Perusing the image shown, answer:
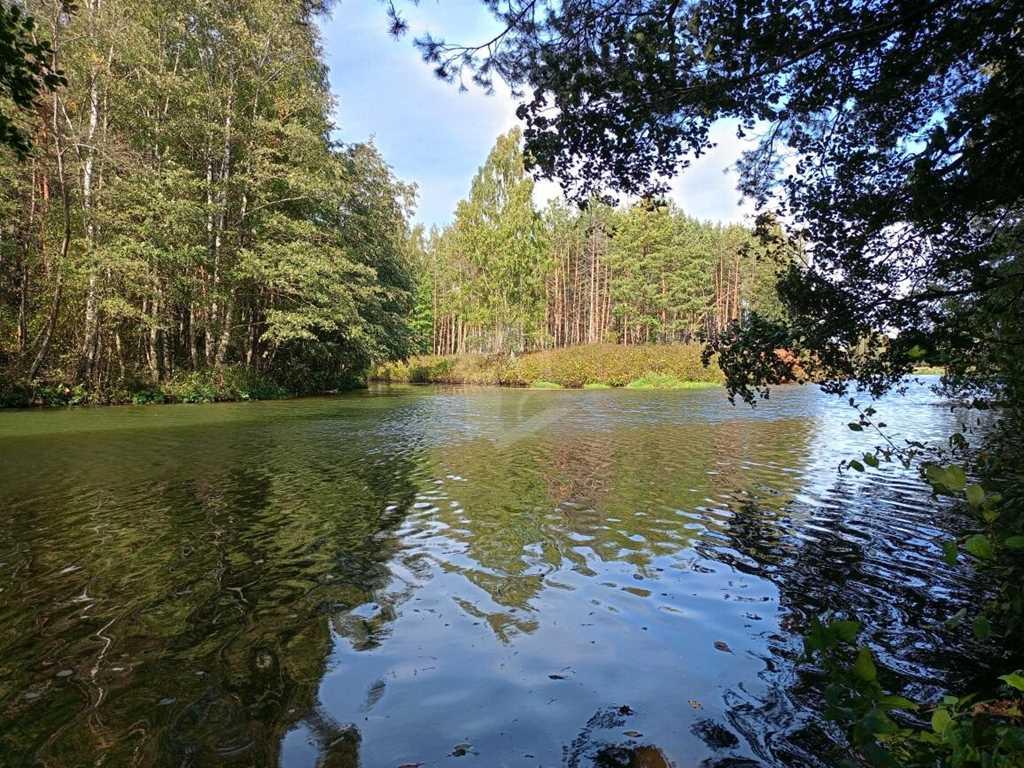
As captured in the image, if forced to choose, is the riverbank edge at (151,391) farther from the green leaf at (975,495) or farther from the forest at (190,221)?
the green leaf at (975,495)

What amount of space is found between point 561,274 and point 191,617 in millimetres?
66505

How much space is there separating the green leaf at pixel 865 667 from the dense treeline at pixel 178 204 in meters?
23.3

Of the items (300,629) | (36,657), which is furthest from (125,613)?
(300,629)

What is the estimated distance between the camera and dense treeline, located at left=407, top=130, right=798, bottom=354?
4700cm

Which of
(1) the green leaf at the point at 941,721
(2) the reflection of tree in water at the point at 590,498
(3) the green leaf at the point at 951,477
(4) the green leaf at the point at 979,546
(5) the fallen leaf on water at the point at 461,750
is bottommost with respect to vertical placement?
(2) the reflection of tree in water at the point at 590,498

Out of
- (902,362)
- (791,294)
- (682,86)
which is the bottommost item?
(902,362)

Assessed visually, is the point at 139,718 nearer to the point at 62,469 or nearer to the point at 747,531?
the point at 747,531

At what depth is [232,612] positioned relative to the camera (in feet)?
15.3

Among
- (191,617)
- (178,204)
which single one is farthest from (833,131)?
(178,204)

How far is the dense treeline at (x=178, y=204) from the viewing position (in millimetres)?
21203

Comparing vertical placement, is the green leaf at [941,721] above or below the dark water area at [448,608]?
above

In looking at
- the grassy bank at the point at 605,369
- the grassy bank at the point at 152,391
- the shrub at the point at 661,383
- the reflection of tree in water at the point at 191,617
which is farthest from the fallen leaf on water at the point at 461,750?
the shrub at the point at 661,383

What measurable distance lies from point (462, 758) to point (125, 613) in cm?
326

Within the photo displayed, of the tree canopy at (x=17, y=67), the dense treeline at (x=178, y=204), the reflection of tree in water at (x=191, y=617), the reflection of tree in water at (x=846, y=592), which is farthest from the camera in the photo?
the dense treeline at (x=178, y=204)
